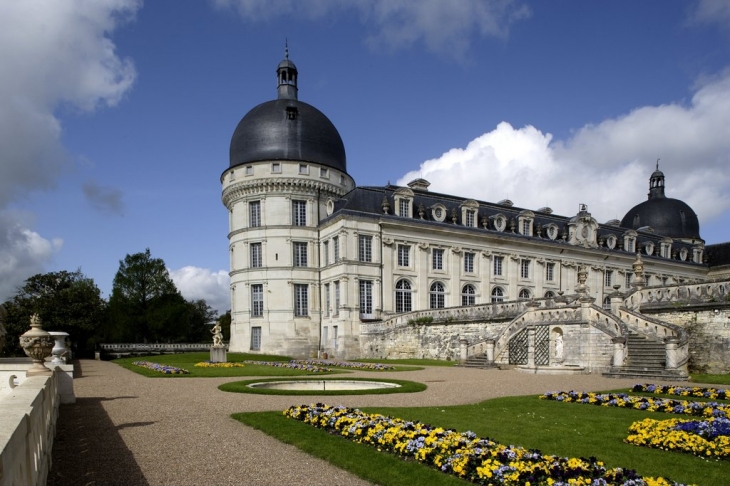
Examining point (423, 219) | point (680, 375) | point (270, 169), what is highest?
point (270, 169)

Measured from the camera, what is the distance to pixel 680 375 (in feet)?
59.8

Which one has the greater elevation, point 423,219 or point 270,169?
point 270,169

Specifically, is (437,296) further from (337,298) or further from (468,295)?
(337,298)

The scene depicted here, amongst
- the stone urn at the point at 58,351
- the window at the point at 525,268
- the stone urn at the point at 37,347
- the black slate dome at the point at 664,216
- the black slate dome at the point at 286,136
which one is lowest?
the stone urn at the point at 58,351

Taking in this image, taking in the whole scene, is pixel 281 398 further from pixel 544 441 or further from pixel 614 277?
pixel 614 277

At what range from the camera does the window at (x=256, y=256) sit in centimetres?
4453

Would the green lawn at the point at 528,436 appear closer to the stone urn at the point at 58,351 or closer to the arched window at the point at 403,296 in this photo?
the stone urn at the point at 58,351

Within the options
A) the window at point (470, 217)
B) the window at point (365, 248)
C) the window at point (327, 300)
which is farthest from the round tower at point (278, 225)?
the window at point (470, 217)

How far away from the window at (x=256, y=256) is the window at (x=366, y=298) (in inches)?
360

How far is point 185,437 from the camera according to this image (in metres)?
8.94

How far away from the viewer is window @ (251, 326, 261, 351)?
43781 millimetres

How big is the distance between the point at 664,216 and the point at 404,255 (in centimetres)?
3921

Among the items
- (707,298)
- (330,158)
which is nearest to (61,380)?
(707,298)

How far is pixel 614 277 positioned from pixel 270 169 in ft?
117
